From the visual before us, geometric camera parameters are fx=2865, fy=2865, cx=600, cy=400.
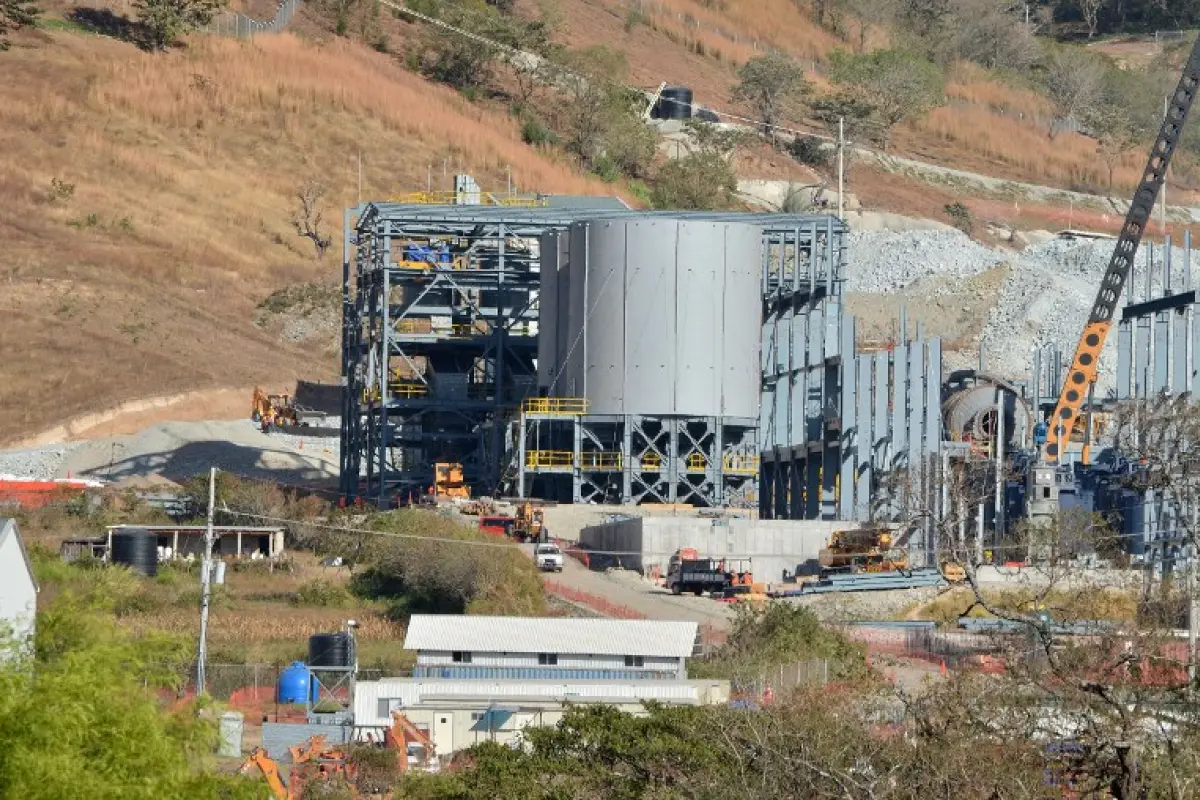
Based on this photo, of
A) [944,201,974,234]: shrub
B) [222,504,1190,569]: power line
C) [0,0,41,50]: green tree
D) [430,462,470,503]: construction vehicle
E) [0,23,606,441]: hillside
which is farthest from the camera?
[944,201,974,234]: shrub

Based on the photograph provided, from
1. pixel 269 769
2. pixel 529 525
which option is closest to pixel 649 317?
pixel 529 525

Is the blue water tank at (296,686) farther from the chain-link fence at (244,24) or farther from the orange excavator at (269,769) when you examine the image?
the chain-link fence at (244,24)

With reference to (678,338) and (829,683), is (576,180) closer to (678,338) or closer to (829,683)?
(678,338)

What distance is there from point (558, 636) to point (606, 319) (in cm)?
3105

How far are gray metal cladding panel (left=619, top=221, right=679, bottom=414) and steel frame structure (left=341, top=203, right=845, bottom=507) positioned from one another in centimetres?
207

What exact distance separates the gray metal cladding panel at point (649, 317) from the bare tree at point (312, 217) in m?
45.7

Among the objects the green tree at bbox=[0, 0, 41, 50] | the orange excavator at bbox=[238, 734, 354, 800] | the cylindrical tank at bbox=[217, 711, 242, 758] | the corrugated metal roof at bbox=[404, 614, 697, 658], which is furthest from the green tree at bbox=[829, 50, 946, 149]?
the cylindrical tank at bbox=[217, 711, 242, 758]

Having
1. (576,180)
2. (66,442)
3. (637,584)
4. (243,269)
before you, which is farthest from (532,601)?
(576,180)

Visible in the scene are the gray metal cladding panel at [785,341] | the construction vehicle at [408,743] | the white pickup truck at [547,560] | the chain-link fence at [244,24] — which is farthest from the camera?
the chain-link fence at [244,24]

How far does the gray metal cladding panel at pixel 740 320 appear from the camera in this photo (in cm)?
9212

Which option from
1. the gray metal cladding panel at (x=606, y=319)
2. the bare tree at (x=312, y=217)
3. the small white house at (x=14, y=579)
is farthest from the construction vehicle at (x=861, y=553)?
the bare tree at (x=312, y=217)

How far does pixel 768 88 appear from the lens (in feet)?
569

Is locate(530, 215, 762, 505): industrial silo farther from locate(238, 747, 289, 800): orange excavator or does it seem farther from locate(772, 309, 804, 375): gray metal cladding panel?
locate(238, 747, 289, 800): orange excavator

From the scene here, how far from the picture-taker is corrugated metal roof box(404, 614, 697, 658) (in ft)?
202
